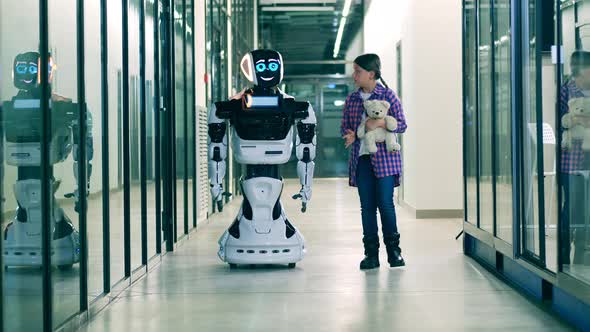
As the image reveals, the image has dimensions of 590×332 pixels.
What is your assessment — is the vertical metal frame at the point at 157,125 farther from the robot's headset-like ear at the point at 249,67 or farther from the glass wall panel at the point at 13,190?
the glass wall panel at the point at 13,190

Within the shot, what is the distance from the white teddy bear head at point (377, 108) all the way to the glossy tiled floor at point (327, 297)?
1.04 m

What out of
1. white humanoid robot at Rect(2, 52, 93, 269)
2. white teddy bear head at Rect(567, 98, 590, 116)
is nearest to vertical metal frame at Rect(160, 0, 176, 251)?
white humanoid robot at Rect(2, 52, 93, 269)

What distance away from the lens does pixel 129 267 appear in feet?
17.8

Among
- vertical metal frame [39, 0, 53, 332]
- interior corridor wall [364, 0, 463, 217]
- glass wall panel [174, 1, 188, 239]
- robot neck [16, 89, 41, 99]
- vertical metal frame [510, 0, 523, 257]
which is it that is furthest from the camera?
interior corridor wall [364, 0, 463, 217]

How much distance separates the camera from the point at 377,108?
5957mm

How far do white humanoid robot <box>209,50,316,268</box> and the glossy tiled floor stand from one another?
0.56 ft

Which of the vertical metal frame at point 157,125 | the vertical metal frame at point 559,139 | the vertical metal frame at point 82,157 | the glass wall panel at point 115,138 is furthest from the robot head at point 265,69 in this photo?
the vertical metal frame at point 559,139

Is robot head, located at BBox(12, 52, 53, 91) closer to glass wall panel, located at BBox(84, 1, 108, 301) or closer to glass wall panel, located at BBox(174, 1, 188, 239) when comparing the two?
glass wall panel, located at BBox(84, 1, 108, 301)

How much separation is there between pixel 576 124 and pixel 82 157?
2.24m

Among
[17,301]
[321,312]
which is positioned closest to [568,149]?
[321,312]

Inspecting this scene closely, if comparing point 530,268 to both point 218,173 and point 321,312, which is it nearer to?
point 321,312

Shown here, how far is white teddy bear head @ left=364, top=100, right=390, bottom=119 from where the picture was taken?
596 cm

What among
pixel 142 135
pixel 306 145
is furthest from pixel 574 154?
pixel 142 135

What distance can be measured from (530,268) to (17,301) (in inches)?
110
